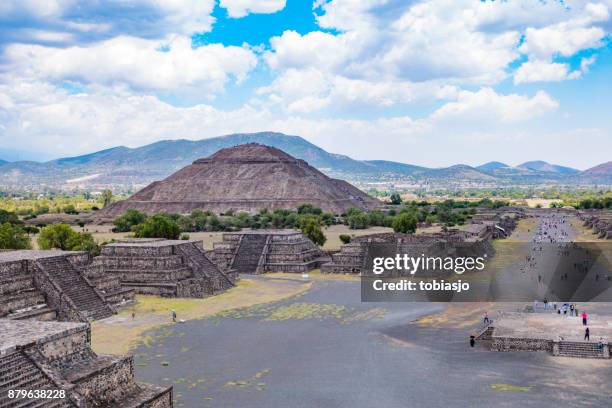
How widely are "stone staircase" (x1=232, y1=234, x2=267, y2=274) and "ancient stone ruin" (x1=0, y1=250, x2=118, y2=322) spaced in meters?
21.7

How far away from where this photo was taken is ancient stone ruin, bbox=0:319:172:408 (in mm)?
18469

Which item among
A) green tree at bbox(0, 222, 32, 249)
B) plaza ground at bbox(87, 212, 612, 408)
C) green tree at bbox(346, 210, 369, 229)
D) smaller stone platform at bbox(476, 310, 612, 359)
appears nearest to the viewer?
plaza ground at bbox(87, 212, 612, 408)

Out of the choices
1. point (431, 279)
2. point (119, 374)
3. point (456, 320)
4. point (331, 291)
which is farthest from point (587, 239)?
point (119, 374)

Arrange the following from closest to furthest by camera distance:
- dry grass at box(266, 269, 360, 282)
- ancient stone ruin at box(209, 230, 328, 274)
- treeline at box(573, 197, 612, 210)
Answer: dry grass at box(266, 269, 360, 282) → ancient stone ruin at box(209, 230, 328, 274) → treeline at box(573, 197, 612, 210)

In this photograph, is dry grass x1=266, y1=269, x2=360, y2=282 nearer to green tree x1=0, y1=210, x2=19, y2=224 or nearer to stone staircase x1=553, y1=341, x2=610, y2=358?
stone staircase x1=553, y1=341, x2=610, y2=358

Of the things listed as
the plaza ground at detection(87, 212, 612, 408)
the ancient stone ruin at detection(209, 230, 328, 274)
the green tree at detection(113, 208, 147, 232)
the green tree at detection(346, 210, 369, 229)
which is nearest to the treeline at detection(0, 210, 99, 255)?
the ancient stone ruin at detection(209, 230, 328, 274)

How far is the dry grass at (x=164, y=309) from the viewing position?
32.9 metres

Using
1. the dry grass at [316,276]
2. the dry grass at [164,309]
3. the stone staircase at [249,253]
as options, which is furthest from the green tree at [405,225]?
the dry grass at [164,309]

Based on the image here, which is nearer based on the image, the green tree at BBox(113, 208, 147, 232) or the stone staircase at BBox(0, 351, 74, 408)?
the stone staircase at BBox(0, 351, 74, 408)

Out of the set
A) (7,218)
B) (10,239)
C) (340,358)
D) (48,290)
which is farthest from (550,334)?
(7,218)

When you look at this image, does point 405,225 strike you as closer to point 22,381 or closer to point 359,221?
point 359,221

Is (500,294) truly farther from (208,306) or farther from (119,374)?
(119,374)

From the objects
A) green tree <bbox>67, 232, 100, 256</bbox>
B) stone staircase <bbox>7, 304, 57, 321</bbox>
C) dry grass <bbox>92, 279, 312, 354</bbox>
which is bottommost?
dry grass <bbox>92, 279, 312, 354</bbox>

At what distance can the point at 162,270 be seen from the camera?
157 feet
